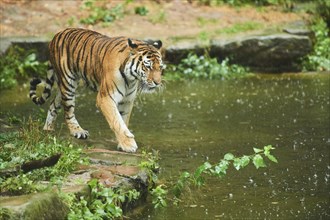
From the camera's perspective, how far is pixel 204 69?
47.2 feet

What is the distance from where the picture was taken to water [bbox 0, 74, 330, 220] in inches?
262

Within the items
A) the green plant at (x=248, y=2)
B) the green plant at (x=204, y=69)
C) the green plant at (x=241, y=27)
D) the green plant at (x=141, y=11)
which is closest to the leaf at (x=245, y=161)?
the green plant at (x=204, y=69)

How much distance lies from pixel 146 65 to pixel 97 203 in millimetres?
1959

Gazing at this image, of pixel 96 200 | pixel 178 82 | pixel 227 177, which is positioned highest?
pixel 96 200

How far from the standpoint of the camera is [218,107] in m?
11.3

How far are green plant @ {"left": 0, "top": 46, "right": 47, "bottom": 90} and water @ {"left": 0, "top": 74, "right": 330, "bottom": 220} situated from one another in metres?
0.72

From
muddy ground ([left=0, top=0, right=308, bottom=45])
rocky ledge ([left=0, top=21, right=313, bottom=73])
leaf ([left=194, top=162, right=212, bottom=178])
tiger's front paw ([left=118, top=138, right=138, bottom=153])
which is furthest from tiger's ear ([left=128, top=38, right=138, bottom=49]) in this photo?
muddy ground ([left=0, top=0, right=308, bottom=45])

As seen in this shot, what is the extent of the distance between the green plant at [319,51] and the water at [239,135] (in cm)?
67

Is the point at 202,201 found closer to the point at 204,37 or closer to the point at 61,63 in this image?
the point at 61,63

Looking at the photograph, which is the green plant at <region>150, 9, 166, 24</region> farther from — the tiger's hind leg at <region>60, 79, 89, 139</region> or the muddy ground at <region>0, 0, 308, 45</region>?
the tiger's hind leg at <region>60, 79, 89, 139</region>

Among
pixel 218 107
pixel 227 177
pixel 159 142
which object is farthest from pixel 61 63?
pixel 218 107

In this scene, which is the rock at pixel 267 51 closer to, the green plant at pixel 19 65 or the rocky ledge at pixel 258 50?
the rocky ledge at pixel 258 50

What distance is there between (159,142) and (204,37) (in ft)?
20.2

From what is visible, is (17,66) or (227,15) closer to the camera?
(17,66)
